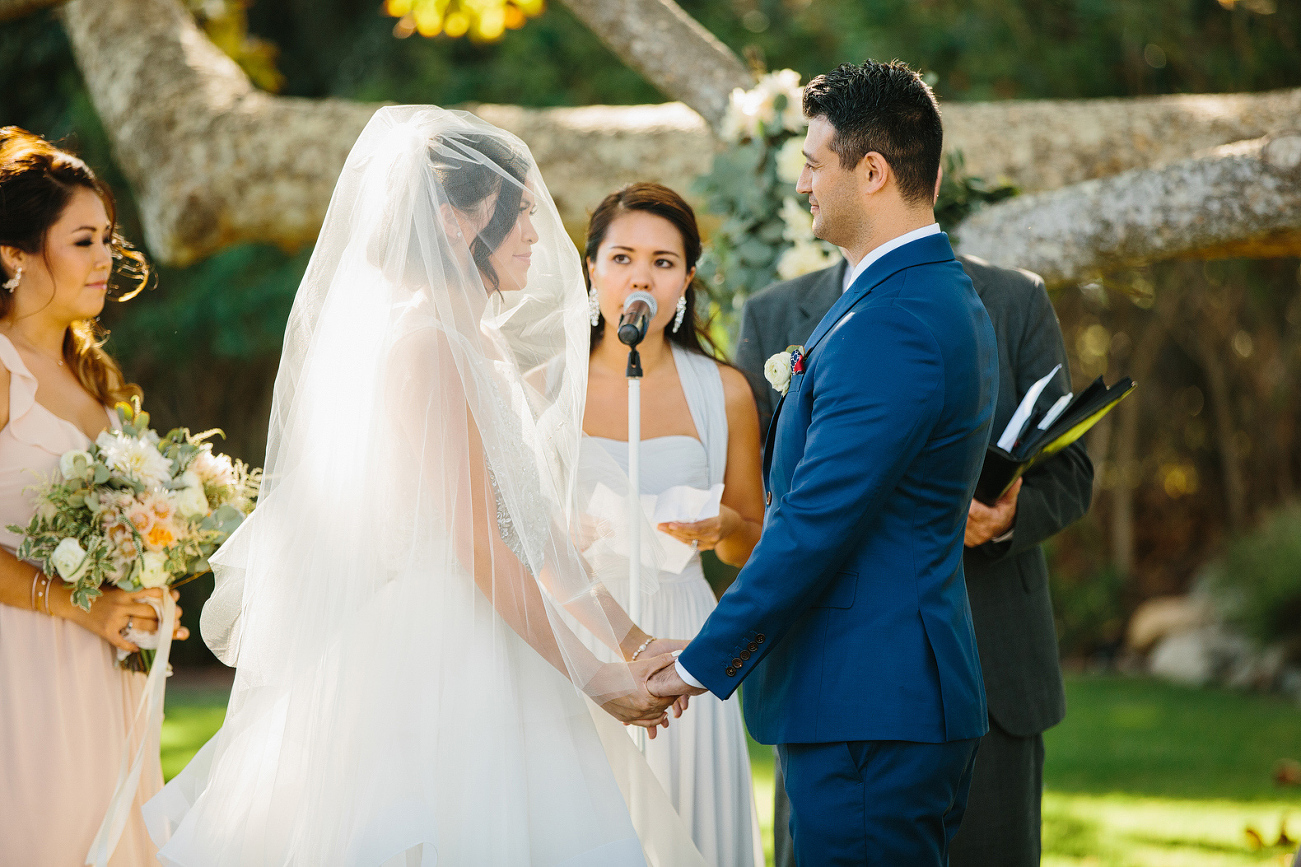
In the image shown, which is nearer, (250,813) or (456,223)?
(250,813)

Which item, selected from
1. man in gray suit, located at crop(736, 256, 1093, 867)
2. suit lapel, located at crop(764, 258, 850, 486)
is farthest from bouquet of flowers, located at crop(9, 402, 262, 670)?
man in gray suit, located at crop(736, 256, 1093, 867)

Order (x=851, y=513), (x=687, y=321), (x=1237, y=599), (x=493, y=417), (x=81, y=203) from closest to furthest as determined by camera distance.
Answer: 1. (x=851, y=513)
2. (x=493, y=417)
3. (x=81, y=203)
4. (x=687, y=321)
5. (x=1237, y=599)

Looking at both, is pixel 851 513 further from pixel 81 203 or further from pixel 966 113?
pixel 966 113

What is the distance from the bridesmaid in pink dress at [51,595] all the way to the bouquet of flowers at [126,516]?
0.08 m

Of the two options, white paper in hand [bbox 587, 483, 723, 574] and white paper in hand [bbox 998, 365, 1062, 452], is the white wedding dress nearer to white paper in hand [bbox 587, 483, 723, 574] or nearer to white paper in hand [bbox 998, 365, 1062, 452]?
white paper in hand [bbox 587, 483, 723, 574]

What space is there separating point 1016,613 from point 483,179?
1.89 m

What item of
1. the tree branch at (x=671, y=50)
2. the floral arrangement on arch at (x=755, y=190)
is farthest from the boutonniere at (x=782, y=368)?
the tree branch at (x=671, y=50)

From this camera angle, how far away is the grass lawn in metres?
4.87

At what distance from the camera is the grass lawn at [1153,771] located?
16.0ft

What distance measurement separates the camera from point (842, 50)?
900 centimetres

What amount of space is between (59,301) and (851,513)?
92.1 inches

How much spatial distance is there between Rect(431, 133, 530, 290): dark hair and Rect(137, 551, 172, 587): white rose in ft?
4.27

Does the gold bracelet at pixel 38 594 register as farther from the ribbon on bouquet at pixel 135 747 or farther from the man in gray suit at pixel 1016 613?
the man in gray suit at pixel 1016 613

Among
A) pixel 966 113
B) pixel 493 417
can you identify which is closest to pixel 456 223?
pixel 493 417
